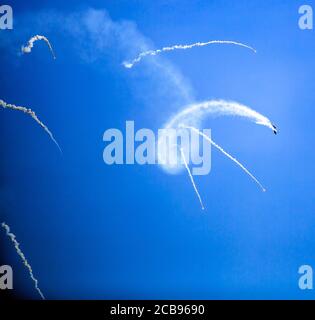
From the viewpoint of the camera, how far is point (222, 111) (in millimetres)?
1463

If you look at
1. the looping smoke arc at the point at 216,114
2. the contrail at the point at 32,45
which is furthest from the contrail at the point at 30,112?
the looping smoke arc at the point at 216,114

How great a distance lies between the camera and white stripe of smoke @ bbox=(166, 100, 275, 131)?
4.79 feet

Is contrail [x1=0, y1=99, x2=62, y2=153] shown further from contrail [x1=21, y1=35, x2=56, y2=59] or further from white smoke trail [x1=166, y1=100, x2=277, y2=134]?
white smoke trail [x1=166, y1=100, x2=277, y2=134]

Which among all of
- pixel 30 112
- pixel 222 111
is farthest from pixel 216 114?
pixel 30 112

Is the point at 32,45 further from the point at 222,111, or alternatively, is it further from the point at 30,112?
the point at 222,111

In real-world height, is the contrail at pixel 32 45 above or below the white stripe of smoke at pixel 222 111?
above

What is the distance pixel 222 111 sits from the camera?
146 cm

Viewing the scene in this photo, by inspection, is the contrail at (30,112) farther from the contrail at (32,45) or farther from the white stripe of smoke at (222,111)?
the white stripe of smoke at (222,111)

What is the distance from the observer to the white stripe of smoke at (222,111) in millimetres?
1461

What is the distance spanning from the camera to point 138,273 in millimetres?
1480

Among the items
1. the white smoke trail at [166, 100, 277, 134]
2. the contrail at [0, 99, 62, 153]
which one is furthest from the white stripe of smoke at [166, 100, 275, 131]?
the contrail at [0, 99, 62, 153]

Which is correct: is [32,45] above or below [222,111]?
above
